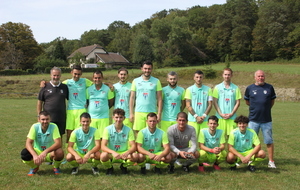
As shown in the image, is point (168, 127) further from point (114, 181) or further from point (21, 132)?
point (21, 132)

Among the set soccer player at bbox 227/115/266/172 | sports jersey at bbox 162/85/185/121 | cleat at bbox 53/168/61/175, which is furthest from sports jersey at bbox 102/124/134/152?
soccer player at bbox 227/115/266/172

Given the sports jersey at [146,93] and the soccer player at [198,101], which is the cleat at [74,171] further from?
the soccer player at [198,101]

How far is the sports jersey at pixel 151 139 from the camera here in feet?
17.8

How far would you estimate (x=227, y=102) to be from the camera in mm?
6188

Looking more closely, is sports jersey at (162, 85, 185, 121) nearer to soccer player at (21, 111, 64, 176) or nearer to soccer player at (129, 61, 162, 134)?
soccer player at (129, 61, 162, 134)

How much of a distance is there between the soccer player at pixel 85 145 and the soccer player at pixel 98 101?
583mm

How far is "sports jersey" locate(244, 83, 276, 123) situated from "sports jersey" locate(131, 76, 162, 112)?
6.76 feet

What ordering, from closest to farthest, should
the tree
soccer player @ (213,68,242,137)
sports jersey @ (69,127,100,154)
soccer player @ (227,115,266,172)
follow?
1. sports jersey @ (69,127,100,154)
2. soccer player @ (227,115,266,172)
3. soccer player @ (213,68,242,137)
4. the tree

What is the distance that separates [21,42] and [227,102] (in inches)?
2398

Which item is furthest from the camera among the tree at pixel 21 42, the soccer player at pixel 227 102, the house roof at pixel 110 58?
the house roof at pixel 110 58

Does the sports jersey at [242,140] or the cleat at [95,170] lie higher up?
the sports jersey at [242,140]

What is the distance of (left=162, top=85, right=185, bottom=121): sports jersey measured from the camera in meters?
6.23

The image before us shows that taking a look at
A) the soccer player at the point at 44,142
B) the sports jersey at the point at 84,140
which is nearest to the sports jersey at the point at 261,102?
the sports jersey at the point at 84,140

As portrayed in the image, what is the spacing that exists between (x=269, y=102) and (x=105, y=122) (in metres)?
3.57
